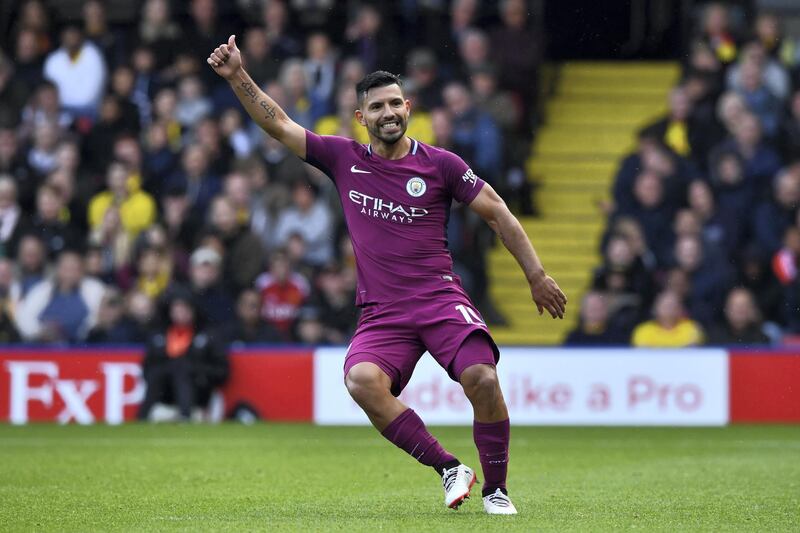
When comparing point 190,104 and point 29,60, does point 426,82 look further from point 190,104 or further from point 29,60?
point 29,60

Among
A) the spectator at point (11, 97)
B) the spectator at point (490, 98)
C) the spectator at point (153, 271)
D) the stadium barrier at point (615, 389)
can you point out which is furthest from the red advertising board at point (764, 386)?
the spectator at point (11, 97)

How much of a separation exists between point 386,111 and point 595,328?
27.7 ft

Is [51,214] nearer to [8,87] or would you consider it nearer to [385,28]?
[8,87]

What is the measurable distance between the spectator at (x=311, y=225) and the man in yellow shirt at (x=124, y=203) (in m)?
1.57

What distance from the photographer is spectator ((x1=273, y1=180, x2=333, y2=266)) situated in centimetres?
1747

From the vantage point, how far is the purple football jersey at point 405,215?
8.08m

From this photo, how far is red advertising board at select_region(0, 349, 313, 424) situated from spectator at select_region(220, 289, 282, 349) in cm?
41

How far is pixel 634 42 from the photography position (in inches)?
859

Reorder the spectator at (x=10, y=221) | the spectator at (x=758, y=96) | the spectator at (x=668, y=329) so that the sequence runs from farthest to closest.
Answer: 1. the spectator at (x=10, y=221)
2. the spectator at (x=758, y=96)
3. the spectator at (x=668, y=329)

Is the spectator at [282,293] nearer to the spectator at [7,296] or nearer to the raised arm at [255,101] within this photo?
the spectator at [7,296]

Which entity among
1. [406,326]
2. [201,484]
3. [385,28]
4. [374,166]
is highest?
[385,28]

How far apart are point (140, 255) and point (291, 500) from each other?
9.26 metres

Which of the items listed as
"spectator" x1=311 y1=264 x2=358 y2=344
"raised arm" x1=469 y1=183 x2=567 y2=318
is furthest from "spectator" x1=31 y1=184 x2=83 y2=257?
"raised arm" x1=469 y1=183 x2=567 y2=318

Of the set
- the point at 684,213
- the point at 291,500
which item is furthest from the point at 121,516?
the point at 684,213
